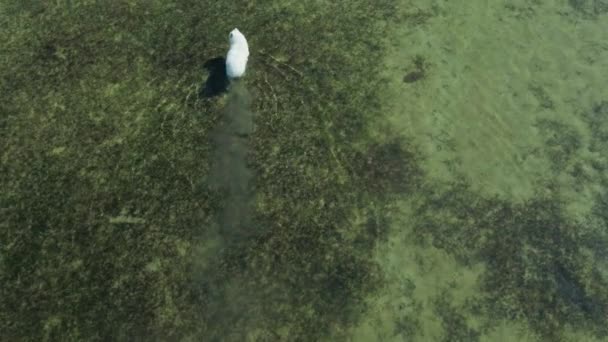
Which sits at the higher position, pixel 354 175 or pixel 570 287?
pixel 354 175

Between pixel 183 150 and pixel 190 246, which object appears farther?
pixel 183 150

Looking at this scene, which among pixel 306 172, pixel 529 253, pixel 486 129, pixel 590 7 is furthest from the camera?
pixel 590 7

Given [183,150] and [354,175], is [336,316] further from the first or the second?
[183,150]

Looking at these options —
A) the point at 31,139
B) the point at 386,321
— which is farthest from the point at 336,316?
the point at 31,139

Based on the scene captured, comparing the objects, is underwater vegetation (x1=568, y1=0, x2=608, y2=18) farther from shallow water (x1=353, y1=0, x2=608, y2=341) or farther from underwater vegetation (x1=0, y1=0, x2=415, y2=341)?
underwater vegetation (x1=0, y1=0, x2=415, y2=341)

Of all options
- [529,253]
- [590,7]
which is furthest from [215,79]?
[590,7]

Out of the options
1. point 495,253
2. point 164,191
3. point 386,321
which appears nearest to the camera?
point 386,321

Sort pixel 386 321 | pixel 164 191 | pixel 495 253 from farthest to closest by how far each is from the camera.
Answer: pixel 164 191 → pixel 495 253 → pixel 386 321

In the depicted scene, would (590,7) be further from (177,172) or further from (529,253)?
(177,172)
